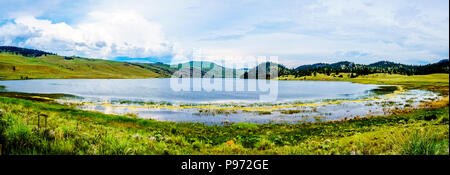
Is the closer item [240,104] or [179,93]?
[240,104]

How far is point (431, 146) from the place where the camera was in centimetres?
556

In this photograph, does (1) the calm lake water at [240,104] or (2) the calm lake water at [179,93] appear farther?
(2) the calm lake water at [179,93]

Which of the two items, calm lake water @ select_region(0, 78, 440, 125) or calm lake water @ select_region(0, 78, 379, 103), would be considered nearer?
calm lake water @ select_region(0, 78, 440, 125)

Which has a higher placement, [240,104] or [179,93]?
[179,93]

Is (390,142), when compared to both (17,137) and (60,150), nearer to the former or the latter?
(60,150)
